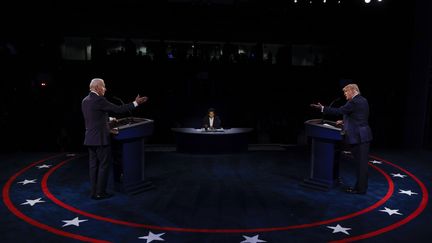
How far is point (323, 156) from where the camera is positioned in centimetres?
639

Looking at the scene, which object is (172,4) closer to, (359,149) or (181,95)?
(181,95)

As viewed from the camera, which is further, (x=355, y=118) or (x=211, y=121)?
(x=211, y=121)

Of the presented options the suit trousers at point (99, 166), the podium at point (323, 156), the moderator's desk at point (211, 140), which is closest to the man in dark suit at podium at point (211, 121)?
the moderator's desk at point (211, 140)

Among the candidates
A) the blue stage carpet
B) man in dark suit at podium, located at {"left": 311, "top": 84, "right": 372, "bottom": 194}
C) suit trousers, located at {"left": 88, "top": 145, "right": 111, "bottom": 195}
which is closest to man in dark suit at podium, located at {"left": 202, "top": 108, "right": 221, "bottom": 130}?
the blue stage carpet

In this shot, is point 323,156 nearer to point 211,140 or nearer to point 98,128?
point 211,140

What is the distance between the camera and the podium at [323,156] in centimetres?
618

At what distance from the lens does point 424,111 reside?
10.4 metres

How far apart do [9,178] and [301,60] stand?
35.9 ft

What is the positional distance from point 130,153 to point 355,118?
400 cm

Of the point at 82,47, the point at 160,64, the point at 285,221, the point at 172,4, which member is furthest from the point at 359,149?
the point at 82,47

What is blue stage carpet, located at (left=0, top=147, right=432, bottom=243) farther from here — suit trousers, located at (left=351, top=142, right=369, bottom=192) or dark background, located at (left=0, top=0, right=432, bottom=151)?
dark background, located at (left=0, top=0, right=432, bottom=151)

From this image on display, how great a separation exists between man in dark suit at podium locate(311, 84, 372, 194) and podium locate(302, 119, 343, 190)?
0.25 meters

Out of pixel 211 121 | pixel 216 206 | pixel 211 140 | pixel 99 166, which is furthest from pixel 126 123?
pixel 211 121

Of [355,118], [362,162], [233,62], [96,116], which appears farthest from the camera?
[233,62]
